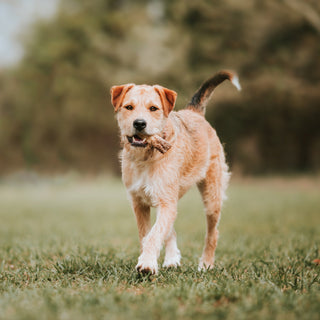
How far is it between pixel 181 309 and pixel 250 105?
20.6 meters

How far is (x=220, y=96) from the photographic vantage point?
20.5 metres

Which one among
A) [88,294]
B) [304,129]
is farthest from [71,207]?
[304,129]

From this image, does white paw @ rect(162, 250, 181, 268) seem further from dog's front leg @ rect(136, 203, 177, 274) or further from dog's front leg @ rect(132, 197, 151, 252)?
dog's front leg @ rect(136, 203, 177, 274)

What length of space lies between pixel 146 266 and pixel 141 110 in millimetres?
1416

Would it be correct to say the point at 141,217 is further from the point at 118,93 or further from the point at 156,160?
the point at 118,93

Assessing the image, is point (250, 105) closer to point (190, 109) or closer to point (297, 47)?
point (297, 47)

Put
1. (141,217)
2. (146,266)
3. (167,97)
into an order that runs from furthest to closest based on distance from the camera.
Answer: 1. (141,217)
2. (167,97)
3. (146,266)

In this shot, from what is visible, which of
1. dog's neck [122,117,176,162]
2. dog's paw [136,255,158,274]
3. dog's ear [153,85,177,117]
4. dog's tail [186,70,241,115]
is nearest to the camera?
dog's paw [136,255,158,274]

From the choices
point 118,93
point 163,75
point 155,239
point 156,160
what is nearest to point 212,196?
point 156,160

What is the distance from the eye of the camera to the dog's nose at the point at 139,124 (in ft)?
12.3

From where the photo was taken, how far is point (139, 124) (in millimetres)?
3744

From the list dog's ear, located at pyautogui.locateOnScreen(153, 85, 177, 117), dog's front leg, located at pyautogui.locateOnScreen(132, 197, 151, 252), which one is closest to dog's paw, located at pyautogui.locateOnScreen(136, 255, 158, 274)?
dog's front leg, located at pyautogui.locateOnScreen(132, 197, 151, 252)

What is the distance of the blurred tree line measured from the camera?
20453mm

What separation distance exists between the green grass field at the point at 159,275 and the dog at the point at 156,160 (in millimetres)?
310
